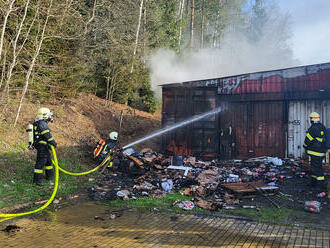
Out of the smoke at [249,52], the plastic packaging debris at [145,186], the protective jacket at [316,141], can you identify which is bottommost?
the plastic packaging debris at [145,186]

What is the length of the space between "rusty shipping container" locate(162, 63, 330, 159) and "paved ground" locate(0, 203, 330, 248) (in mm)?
6317

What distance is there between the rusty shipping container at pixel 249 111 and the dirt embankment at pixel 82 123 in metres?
2.91

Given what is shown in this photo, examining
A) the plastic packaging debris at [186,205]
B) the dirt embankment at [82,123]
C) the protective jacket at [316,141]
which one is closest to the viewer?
the plastic packaging debris at [186,205]

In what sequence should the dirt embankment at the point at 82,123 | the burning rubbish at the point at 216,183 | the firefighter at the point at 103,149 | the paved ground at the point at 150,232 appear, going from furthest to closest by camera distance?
the dirt embankment at the point at 82,123
the firefighter at the point at 103,149
the burning rubbish at the point at 216,183
the paved ground at the point at 150,232

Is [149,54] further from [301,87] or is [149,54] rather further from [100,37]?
[301,87]

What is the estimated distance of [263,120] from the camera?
10633 millimetres

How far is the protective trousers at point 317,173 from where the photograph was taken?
701 centimetres

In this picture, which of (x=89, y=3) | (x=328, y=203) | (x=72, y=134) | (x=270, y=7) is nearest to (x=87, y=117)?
(x=72, y=134)

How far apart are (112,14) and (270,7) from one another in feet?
112

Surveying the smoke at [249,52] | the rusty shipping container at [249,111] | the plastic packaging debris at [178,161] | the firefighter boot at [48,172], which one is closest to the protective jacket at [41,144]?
the firefighter boot at [48,172]

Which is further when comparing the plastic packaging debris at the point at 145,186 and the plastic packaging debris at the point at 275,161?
the plastic packaging debris at the point at 275,161

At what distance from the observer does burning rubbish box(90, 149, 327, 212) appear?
6070mm

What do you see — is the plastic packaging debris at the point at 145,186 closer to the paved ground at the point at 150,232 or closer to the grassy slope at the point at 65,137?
the grassy slope at the point at 65,137

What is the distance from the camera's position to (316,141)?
7.16 meters
